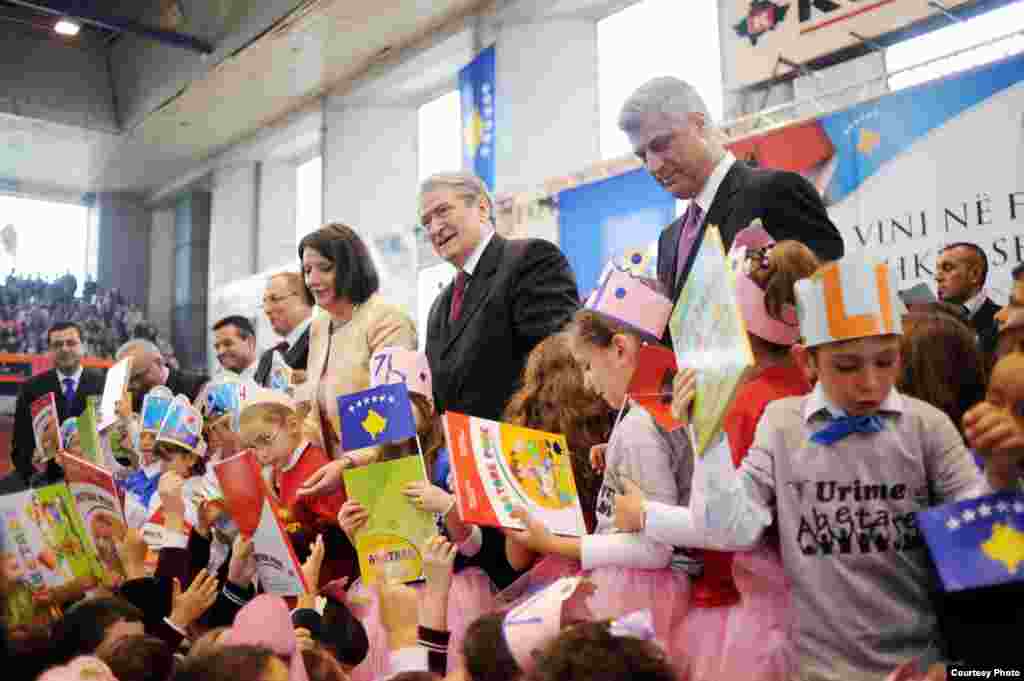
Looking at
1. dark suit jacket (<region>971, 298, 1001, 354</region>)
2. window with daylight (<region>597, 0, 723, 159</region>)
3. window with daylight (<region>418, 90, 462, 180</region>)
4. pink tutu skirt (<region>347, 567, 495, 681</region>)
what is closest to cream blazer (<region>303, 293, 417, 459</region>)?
pink tutu skirt (<region>347, 567, 495, 681</region>)

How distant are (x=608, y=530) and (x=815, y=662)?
0.52 meters

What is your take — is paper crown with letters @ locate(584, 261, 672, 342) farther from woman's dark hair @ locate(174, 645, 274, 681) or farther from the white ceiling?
the white ceiling

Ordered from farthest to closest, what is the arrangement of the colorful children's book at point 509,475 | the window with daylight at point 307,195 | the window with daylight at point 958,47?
the window with daylight at point 307,195, the window with daylight at point 958,47, the colorful children's book at point 509,475

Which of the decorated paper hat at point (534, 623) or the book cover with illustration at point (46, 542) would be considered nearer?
the decorated paper hat at point (534, 623)

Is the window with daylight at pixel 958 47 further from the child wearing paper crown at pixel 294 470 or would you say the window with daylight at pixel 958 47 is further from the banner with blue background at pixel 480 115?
the banner with blue background at pixel 480 115

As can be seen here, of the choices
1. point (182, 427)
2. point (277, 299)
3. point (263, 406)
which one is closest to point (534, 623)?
point (263, 406)

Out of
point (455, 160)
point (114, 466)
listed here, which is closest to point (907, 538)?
point (114, 466)

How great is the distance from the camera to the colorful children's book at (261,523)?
7.10 ft

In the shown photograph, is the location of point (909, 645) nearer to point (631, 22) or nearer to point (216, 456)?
point (216, 456)

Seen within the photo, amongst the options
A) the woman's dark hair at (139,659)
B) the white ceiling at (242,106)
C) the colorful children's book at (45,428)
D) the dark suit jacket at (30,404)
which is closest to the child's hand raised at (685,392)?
the woman's dark hair at (139,659)

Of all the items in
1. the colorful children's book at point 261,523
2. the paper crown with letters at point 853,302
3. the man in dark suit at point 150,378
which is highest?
the man in dark suit at point 150,378

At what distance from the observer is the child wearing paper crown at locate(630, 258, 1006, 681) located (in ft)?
4.52

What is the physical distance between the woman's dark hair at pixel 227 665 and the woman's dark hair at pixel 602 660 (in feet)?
1.70

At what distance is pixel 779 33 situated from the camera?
552 centimetres
